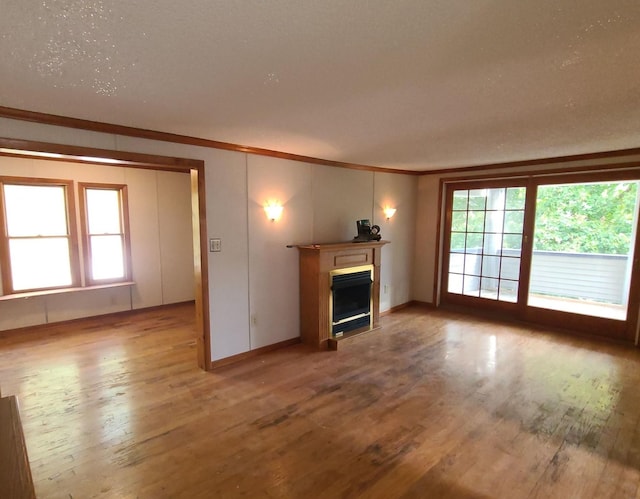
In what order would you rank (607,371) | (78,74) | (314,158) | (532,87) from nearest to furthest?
(78,74) < (532,87) < (607,371) < (314,158)

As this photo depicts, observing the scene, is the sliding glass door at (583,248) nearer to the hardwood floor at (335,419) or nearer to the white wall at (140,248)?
the hardwood floor at (335,419)

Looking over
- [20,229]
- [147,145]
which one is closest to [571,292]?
[147,145]

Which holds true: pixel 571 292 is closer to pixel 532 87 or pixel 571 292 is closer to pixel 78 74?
pixel 532 87

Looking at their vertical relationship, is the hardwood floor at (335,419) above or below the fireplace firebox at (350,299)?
below

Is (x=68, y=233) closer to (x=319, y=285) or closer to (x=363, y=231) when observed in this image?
(x=319, y=285)

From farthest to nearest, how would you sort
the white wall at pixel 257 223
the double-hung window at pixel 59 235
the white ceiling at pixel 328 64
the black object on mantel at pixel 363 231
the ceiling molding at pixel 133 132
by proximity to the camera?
1. the black object on mantel at pixel 363 231
2. the double-hung window at pixel 59 235
3. the white wall at pixel 257 223
4. the ceiling molding at pixel 133 132
5. the white ceiling at pixel 328 64

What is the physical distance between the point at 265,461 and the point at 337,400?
2.96 ft

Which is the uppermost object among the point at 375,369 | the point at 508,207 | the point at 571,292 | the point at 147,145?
the point at 147,145

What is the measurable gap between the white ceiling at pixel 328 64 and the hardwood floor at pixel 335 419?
93.4 inches

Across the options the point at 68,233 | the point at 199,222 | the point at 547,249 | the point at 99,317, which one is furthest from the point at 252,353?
the point at 547,249

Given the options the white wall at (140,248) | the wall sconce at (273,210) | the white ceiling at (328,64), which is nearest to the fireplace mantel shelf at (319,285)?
the wall sconce at (273,210)

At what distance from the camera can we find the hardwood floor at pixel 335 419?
79.6 inches

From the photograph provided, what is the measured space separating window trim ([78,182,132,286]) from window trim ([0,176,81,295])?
98mm

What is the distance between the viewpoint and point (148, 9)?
1.21m
